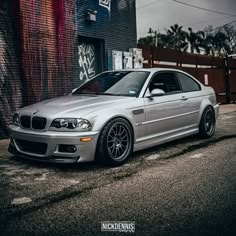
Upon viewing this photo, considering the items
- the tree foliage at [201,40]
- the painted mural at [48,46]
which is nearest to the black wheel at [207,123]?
the painted mural at [48,46]

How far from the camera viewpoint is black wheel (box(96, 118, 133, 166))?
4723 mm

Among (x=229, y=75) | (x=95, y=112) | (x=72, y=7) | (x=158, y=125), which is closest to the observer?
(x=95, y=112)

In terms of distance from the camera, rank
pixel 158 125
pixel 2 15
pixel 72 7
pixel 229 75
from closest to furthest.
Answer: pixel 158 125, pixel 2 15, pixel 72 7, pixel 229 75

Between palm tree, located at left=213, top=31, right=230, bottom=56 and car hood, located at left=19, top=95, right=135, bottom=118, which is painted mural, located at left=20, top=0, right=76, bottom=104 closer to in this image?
car hood, located at left=19, top=95, right=135, bottom=118

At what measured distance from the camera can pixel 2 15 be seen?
26.0ft

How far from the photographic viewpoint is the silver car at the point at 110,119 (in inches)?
181

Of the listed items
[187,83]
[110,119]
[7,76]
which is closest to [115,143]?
[110,119]

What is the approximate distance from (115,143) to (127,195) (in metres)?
1.33

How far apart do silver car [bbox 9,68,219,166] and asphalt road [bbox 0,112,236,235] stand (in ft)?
0.91

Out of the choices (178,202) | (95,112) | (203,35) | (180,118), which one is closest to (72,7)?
(180,118)

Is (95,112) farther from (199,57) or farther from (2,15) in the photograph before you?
(199,57)

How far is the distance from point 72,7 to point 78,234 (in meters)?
8.09

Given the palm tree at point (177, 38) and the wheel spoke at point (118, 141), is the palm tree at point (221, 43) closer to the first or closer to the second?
the palm tree at point (177, 38)

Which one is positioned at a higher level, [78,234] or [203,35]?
[203,35]
